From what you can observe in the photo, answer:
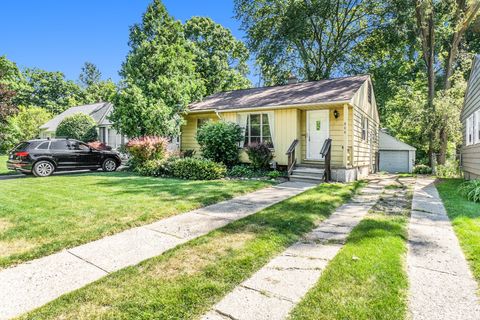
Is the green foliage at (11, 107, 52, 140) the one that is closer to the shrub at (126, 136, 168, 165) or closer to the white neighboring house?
the white neighboring house

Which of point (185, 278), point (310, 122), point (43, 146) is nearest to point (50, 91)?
point (43, 146)

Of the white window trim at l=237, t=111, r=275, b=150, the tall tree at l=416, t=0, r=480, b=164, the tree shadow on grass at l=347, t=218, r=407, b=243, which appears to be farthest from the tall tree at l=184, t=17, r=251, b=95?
the tree shadow on grass at l=347, t=218, r=407, b=243

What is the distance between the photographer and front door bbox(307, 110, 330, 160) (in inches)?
439

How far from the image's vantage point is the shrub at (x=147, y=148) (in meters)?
11.6

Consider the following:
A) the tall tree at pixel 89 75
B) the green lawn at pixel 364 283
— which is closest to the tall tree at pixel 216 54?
the green lawn at pixel 364 283

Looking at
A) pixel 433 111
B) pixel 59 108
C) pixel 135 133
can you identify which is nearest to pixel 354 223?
pixel 135 133

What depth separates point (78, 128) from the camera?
68.2ft

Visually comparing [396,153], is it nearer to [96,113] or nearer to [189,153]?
[189,153]

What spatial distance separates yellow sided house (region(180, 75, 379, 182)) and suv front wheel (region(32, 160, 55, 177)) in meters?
6.33

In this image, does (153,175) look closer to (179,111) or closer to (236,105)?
(179,111)

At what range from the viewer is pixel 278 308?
7.91ft

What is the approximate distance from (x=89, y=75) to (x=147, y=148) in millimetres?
55965

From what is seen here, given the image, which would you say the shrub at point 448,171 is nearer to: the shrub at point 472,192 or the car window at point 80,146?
the shrub at point 472,192

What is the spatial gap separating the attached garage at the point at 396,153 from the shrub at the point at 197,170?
15.7m
